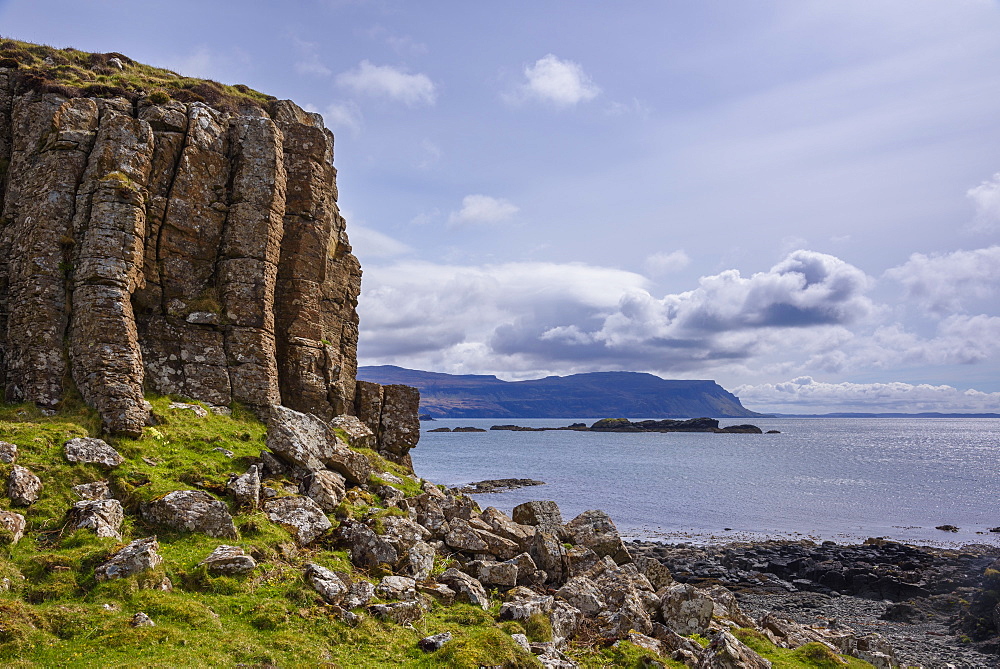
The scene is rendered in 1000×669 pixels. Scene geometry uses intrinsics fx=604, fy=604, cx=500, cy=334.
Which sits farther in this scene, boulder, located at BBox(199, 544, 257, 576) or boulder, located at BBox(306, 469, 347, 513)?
boulder, located at BBox(306, 469, 347, 513)

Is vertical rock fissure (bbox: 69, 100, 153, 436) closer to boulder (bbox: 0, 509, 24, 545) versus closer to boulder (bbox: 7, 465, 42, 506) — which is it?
boulder (bbox: 7, 465, 42, 506)

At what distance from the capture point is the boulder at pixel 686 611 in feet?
63.7

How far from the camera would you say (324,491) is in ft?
67.5

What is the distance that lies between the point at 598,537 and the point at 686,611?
6.71 metres

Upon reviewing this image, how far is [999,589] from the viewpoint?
119 ft

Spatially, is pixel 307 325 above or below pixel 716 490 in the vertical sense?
above

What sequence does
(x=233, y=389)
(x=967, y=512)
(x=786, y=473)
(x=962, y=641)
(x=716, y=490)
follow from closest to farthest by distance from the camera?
(x=233, y=389), (x=962, y=641), (x=967, y=512), (x=716, y=490), (x=786, y=473)

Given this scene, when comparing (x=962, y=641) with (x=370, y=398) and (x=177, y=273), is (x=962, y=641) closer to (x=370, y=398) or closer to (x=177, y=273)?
(x=370, y=398)

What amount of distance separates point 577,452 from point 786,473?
57.4 m

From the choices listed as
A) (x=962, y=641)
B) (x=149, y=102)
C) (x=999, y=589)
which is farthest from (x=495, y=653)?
(x=999, y=589)

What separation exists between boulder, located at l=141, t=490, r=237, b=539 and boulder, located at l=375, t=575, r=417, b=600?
4382 mm

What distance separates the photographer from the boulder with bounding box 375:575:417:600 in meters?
16.0

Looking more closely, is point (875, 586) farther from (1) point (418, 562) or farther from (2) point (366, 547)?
(2) point (366, 547)

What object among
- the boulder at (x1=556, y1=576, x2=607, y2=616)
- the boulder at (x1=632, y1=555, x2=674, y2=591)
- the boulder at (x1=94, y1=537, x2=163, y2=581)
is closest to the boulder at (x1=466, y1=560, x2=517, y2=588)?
the boulder at (x1=556, y1=576, x2=607, y2=616)
